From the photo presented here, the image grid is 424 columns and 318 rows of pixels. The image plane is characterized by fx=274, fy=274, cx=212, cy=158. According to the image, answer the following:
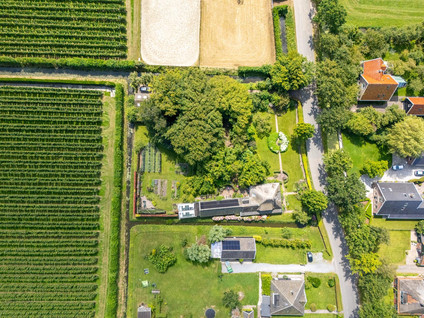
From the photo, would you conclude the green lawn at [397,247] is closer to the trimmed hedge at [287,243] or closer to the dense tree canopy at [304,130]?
the trimmed hedge at [287,243]

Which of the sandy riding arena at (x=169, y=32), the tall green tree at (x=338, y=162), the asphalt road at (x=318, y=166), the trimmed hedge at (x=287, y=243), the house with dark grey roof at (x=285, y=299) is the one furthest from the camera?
the sandy riding arena at (x=169, y=32)

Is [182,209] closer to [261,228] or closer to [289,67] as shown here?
[261,228]

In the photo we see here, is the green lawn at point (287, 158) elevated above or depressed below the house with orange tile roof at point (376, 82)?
below

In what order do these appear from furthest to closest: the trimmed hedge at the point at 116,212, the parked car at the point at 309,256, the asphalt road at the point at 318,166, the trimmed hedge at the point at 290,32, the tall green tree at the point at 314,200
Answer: the trimmed hedge at the point at 290,32 < the asphalt road at the point at 318,166 < the parked car at the point at 309,256 < the tall green tree at the point at 314,200 < the trimmed hedge at the point at 116,212

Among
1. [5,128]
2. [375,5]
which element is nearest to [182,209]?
[5,128]

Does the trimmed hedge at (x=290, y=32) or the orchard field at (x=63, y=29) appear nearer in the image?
the orchard field at (x=63, y=29)

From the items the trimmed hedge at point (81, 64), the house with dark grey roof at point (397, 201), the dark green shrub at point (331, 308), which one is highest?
the trimmed hedge at point (81, 64)

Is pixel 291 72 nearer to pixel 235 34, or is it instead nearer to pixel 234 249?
pixel 235 34

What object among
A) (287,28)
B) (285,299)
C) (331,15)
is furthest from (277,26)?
(285,299)

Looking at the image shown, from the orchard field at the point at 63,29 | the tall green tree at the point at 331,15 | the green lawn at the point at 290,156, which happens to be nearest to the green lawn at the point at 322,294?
the green lawn at the point at 290,156
